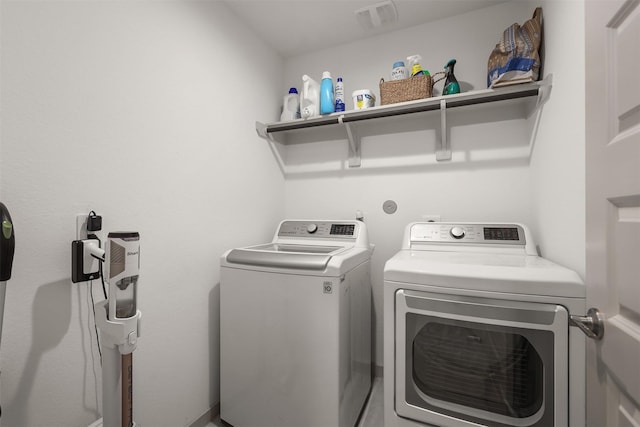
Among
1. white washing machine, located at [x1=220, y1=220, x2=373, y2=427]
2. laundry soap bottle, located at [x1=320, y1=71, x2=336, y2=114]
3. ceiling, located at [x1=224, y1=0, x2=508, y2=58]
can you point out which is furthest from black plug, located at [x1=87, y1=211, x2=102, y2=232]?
ceiling, located at [x1=224, y1=0, x2=508, y2=58]

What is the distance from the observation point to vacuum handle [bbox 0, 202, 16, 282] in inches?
26.0

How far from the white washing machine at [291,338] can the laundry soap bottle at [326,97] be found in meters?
1.02

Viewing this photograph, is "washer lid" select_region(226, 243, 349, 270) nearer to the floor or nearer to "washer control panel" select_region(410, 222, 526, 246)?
"washer control panel" select_region(410, 222, 526, 246)

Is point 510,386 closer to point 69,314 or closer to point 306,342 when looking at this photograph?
point 306,342

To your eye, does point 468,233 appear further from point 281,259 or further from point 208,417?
point 208,417

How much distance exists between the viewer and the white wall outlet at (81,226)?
991mm

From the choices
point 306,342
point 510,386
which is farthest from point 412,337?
point 306,342

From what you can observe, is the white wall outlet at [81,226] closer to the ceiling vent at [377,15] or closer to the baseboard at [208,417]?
the baseboard at [208,417]

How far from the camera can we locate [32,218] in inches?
34.6

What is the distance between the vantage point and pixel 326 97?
6.12 ft

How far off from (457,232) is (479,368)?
0.74 metres

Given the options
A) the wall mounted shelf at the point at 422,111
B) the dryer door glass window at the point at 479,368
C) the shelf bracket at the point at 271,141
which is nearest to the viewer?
the dryer door glass window at the point at 479,368

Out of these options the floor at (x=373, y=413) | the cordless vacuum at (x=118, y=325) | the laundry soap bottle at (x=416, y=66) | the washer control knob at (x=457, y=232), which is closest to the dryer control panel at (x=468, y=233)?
the washer control knob at (x=457, y=232)

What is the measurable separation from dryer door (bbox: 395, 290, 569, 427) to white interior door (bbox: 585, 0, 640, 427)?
263 millimetres
